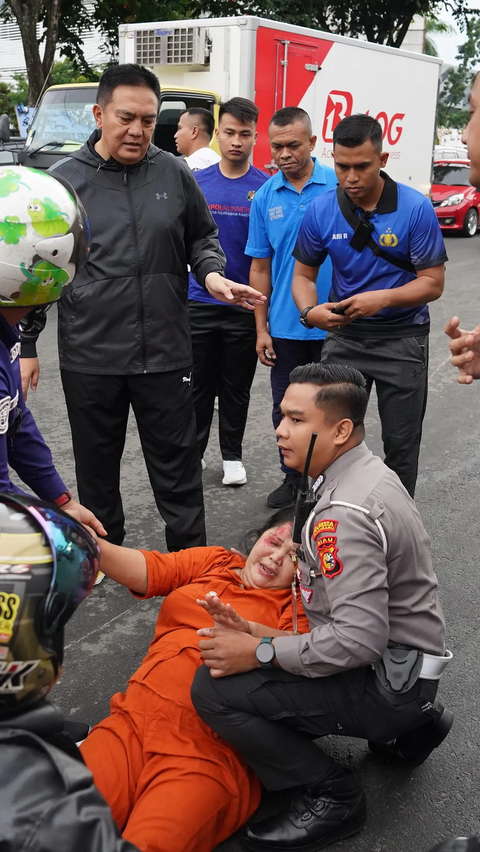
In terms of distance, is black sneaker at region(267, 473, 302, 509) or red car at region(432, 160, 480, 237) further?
red car at region(432, 160, 480, 237)

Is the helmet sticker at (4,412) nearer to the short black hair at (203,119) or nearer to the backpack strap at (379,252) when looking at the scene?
the backpack strap at (379,252)

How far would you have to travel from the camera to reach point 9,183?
6.89 feet

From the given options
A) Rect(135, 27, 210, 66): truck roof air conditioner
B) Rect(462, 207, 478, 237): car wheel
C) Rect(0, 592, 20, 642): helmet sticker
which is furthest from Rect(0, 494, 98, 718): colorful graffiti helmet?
Rect(462, 207, 478, 237): car wheel

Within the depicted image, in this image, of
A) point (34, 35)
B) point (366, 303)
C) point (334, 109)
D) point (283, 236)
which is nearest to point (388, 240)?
point (366, 303)

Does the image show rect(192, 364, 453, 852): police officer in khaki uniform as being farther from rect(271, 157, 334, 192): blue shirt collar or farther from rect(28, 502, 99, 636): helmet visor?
rect(271, 157, 334, 192): blue shirt collar

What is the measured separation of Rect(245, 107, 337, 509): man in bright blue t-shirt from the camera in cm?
479

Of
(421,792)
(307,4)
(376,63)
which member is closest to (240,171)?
(421,792)

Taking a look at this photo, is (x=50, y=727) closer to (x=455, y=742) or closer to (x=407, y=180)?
(x=455, y=742)

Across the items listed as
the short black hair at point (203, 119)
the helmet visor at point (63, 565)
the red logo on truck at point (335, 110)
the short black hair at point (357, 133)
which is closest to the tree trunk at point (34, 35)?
the red logo on truck at point (335, 110)

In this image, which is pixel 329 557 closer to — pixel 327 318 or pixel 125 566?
pixel 125 566

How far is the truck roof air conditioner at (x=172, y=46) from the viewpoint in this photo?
409 inches

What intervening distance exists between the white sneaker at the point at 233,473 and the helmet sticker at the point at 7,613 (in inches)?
157

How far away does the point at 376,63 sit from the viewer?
12.7m

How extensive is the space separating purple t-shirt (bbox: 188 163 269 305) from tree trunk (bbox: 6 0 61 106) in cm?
1248
